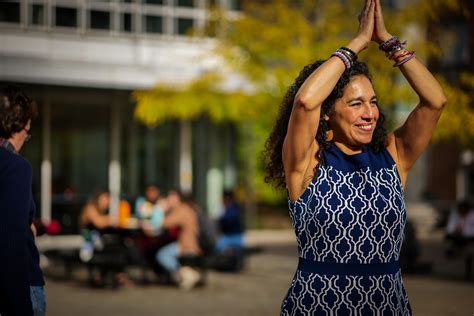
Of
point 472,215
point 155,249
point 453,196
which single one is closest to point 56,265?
point 155,249

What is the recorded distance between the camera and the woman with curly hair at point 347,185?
152 inches

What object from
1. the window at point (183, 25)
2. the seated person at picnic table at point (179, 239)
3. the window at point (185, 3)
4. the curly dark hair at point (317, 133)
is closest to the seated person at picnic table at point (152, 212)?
the seated person at picnic table at point (179, 239)

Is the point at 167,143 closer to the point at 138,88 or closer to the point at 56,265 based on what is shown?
the point at 138,88

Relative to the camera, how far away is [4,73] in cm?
2761

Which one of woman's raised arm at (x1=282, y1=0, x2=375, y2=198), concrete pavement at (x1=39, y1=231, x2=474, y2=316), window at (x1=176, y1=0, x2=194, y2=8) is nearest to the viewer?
woman's raised arm at (x1=282, y1=0, x2=375, y2=198)

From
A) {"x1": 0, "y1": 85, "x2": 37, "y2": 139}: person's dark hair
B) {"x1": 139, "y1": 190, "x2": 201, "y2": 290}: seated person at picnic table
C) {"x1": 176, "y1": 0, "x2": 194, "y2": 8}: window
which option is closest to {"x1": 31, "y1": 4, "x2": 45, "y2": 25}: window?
{"x1": 176, "y1": 0, "x2": 194, "y2": 8}: window

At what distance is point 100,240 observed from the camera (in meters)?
18.0

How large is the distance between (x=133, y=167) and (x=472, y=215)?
1357 cm

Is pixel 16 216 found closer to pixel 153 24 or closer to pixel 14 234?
pixel 14 234

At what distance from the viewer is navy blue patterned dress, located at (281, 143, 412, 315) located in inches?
152

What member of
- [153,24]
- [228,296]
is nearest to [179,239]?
[228,296]

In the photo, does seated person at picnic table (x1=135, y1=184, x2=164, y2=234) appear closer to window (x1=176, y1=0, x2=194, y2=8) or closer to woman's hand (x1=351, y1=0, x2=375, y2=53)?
window (x1=176, y1=0, x2=194, y2=8)

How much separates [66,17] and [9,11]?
1.75m

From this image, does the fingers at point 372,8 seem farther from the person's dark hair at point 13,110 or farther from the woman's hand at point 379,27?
the person's dark hair at point 13,110
